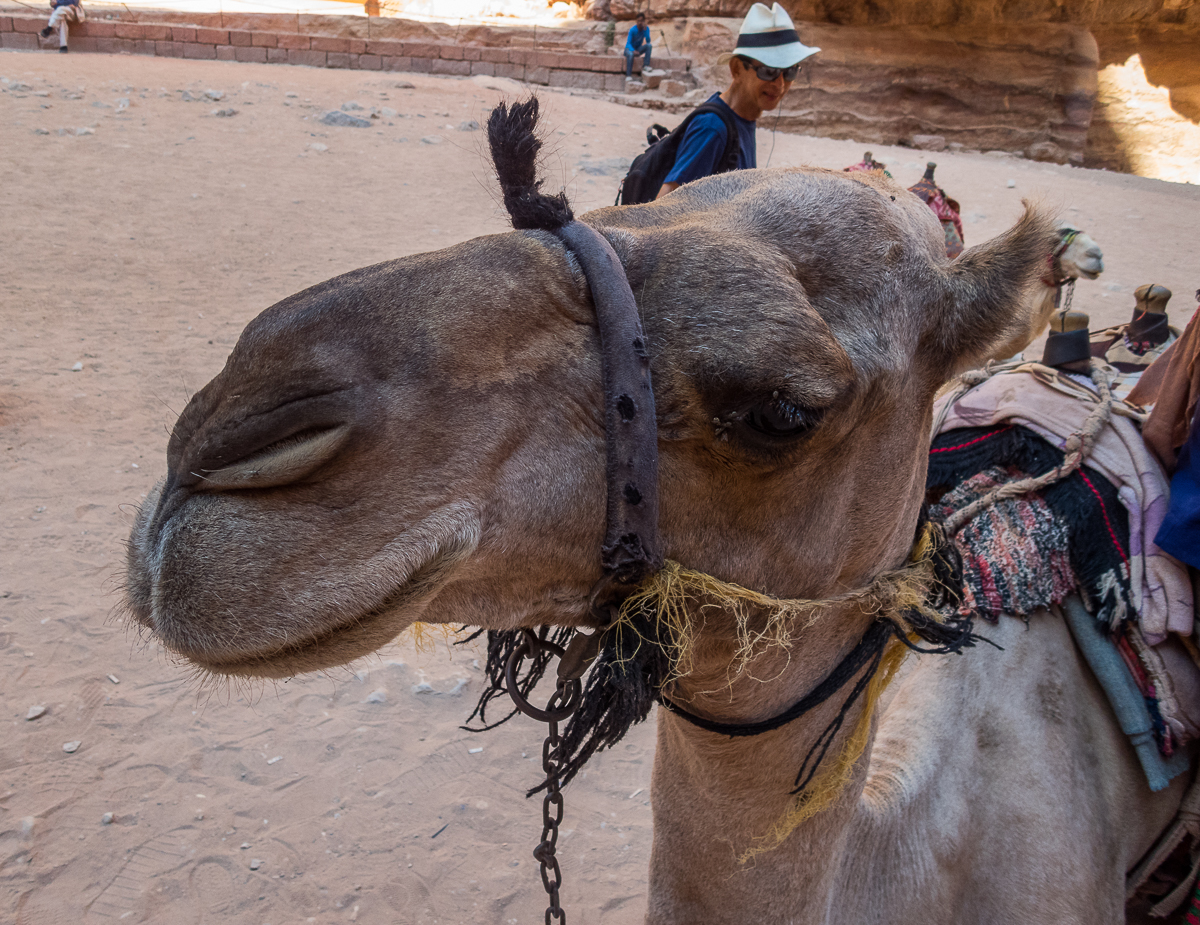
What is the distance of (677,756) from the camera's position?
197 centimetres

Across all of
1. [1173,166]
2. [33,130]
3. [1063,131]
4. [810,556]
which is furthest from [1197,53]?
[810,556]

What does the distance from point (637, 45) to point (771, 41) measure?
1648cm

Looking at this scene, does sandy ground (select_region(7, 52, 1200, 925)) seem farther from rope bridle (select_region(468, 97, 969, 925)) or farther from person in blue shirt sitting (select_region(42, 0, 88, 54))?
person in blue shirt sitting (select_region(42, 0, 88, 54))

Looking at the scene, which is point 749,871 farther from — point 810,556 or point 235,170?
point 235,170

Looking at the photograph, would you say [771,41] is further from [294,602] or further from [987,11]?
[987,11]

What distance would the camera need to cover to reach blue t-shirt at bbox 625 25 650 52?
19.1 m

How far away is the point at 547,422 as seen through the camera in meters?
1.40

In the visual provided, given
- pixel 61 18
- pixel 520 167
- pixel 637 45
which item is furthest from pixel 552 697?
pixel 61 18

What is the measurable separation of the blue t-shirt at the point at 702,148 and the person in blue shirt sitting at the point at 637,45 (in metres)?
16.2

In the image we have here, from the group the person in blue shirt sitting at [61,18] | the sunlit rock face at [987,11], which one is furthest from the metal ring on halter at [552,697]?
the sunlit rock face at [987,11]

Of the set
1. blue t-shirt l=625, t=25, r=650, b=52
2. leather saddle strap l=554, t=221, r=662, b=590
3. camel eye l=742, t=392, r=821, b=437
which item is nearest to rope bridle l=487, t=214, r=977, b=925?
leather saddle strap l=554, t=221, r=662, b=590

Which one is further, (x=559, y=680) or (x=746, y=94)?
(x=746, y=94)

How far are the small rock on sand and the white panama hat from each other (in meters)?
11.3

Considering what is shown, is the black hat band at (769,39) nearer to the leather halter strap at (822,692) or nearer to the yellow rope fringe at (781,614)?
the yellow rope fringe at (781,614)
